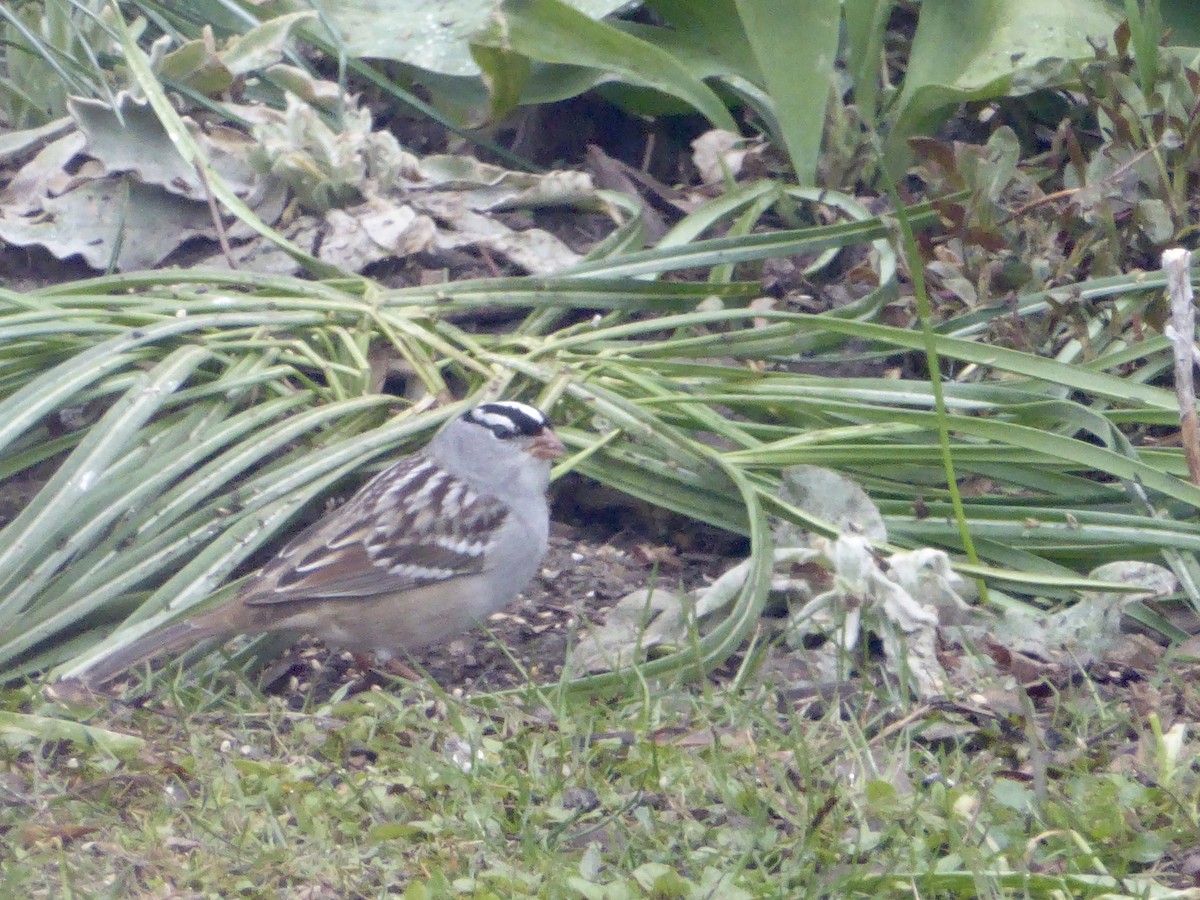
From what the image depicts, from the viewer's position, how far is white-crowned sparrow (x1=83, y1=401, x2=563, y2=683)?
3.79 meters

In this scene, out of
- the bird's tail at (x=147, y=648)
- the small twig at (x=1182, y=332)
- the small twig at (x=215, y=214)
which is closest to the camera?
the bird's tail at (x=147, y=648)

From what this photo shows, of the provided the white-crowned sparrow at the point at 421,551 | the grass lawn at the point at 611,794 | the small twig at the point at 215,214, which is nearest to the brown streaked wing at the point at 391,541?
the white-crowned sparrow at the point at 421,551

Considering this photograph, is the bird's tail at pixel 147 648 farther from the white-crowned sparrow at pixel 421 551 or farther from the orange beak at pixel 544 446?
the orange beak at pixel 544 446

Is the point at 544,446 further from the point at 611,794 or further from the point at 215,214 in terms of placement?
the point at 215,214

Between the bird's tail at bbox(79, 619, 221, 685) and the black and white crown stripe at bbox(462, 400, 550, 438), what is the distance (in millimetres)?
932

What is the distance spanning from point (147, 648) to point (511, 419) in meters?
1.12

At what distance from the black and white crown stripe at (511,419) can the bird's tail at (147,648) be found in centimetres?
93

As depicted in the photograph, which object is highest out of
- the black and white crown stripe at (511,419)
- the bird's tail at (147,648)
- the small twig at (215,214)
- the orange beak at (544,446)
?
the small twig at (215,214)

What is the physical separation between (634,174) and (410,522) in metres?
2.10

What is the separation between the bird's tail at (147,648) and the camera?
11.6 feet

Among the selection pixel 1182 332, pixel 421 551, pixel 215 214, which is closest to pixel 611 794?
pixel 421 551

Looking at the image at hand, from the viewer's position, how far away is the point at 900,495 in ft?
13.8

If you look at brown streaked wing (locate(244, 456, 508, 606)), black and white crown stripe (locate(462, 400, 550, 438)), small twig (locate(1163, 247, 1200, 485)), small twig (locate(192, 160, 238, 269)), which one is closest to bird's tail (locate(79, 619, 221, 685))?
brown streaked wing (locate(244, 456, 508, 606))

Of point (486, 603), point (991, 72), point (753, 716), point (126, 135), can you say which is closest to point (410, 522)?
point (486, 603)
